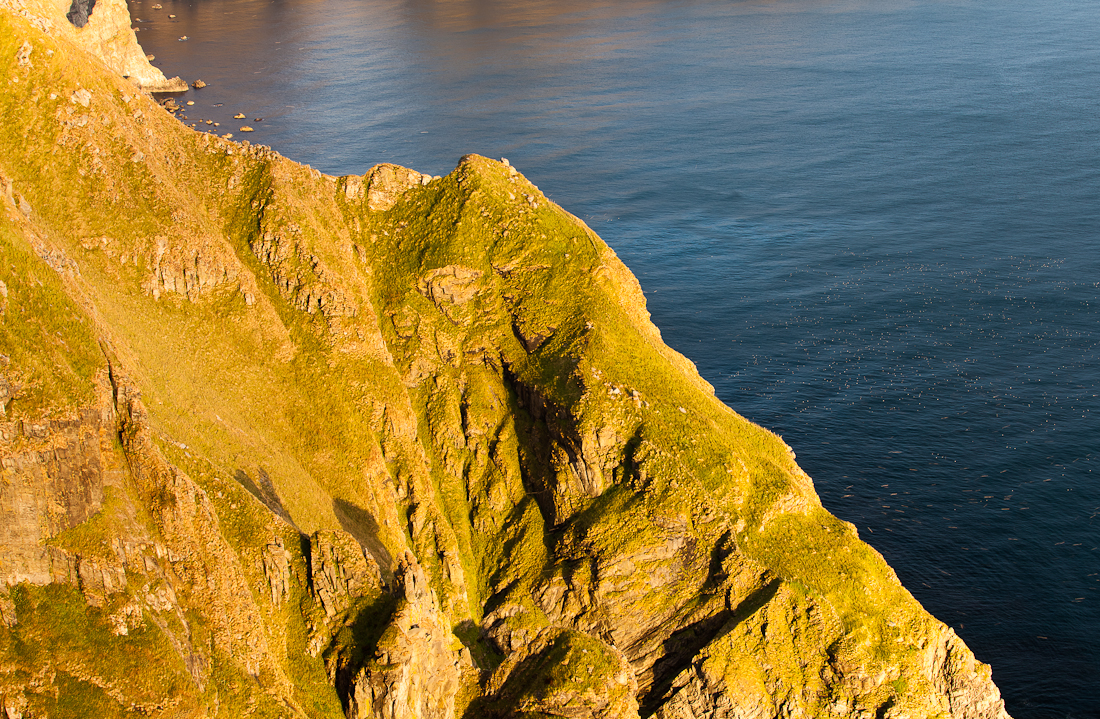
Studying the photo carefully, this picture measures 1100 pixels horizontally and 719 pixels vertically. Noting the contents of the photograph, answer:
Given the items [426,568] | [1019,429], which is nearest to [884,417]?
[1019,429]

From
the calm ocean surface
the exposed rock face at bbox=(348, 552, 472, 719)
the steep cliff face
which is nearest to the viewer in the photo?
the steep cliff face

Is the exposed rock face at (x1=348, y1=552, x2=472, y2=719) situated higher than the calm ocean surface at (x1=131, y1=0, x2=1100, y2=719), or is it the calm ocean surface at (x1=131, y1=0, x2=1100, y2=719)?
the exposed rock face at (x1=348, y1=552, x2=472, y2=719)

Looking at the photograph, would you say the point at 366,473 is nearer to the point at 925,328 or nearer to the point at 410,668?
the point at 410,668

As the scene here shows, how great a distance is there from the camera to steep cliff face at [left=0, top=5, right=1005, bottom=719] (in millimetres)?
48875

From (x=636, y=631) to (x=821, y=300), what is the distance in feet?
282

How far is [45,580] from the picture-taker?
155ft

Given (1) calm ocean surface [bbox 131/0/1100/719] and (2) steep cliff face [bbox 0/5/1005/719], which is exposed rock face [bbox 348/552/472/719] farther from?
(1) calm ocean surface [bbox 131/0/1100/719]

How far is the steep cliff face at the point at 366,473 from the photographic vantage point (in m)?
48.9

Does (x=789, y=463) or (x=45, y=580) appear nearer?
(x=45, y=580)

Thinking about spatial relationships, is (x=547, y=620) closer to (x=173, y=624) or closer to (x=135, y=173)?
(x=173, y=624)

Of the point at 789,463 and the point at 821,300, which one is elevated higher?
the point at 789,463

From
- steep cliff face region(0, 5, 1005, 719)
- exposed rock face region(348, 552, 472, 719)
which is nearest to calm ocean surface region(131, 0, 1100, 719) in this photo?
steep cliff face region(0, 5, 1005, 719)

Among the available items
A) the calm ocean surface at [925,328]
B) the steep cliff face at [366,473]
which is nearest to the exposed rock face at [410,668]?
the steep cliff face at [366,473]

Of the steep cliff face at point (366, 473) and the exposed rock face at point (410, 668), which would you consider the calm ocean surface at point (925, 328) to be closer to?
the steep cliff face at point (366, 473)
